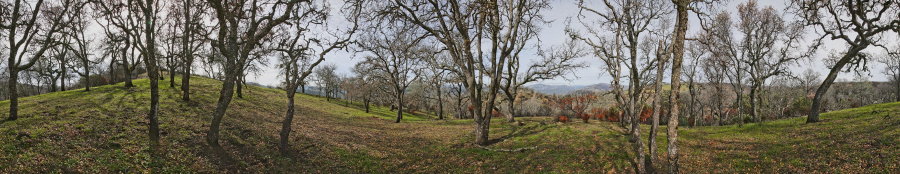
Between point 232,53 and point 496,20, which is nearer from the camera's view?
point 232,53

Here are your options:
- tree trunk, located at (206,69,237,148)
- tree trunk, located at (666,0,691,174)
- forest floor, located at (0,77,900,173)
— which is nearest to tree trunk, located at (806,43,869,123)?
forest floor, located at (0,77,900,173)

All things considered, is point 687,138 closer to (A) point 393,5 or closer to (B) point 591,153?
(B) point 591,153

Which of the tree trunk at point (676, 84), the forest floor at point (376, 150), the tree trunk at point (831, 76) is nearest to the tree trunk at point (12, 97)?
the forest floor at point (376, 150)

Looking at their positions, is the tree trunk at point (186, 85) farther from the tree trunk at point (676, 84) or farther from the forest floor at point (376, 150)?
the tree trunk at point (676, 84)

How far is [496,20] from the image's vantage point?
49.5 feet

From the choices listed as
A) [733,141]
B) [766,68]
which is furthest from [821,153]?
[766,68]

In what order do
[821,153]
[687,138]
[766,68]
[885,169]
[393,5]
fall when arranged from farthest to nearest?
[766,68]
[687,138]
[393,5]
[821,153]
[885,169]

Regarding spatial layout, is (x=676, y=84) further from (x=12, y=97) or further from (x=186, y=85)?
(x=186, y=85)

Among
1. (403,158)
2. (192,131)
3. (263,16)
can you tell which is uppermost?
(263,16)

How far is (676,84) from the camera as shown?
9.03 m

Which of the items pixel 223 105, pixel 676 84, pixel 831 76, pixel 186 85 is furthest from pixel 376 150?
pixel 831 76

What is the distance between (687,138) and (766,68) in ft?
56.7

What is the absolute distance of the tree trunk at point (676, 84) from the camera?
872 centimetres

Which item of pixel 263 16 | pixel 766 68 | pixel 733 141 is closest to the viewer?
pixel 263 16
